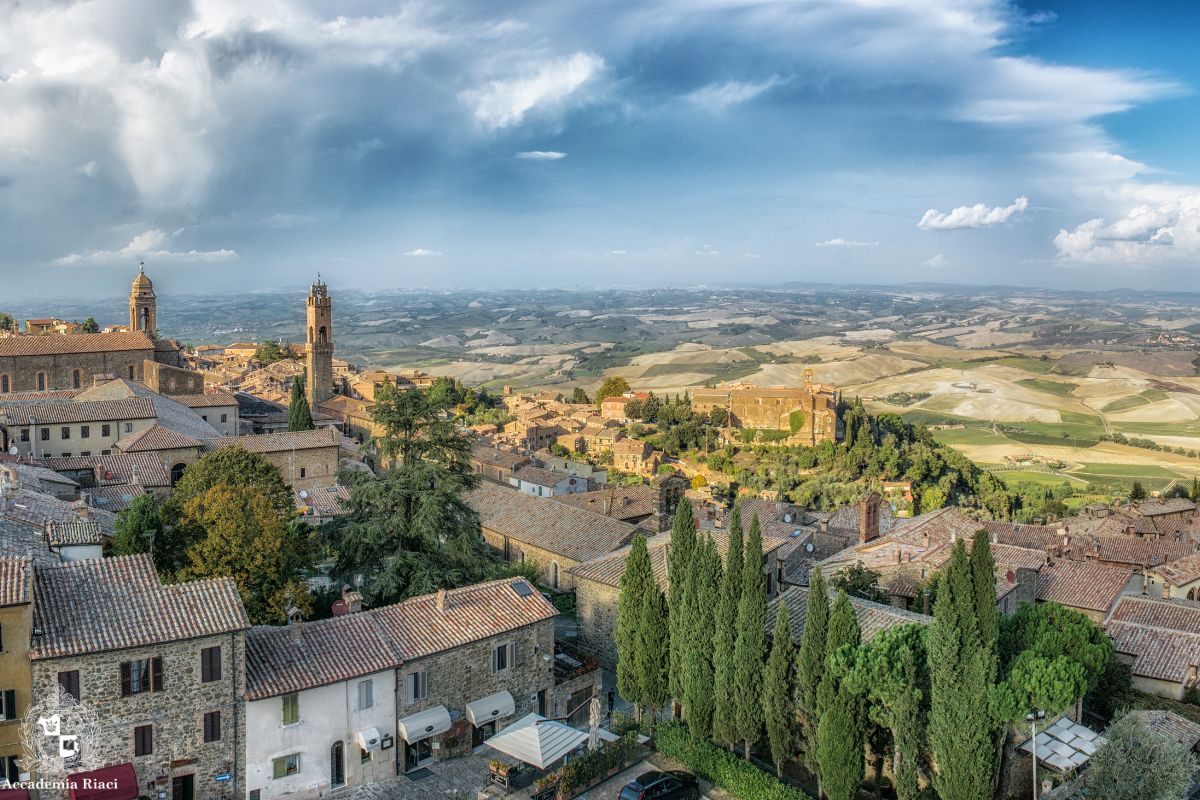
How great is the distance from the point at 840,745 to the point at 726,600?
3.60 metres

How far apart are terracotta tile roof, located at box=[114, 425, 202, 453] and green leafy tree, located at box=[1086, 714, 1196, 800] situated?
33.6 m

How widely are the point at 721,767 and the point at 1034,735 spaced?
588 cm

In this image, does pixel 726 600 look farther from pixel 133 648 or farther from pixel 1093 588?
pixel 1093 588

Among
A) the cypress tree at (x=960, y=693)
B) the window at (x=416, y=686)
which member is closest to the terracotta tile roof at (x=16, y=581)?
the window at (x=416, y=686)

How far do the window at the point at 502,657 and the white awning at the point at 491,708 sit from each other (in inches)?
21.3

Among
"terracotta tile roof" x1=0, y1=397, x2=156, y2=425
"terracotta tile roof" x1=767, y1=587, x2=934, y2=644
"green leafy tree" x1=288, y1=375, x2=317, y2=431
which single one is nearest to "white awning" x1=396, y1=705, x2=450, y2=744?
"terracotta tile roof" x1=767, y1=587, x2=934, y2=644

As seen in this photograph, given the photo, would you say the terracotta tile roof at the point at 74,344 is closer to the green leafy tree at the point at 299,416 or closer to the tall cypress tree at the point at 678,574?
the green leafy tree at the point at 299,416

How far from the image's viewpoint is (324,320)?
79.9 m

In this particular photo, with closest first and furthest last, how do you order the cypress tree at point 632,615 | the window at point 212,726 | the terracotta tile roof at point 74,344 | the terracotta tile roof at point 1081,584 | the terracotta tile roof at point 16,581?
the terracotta tile roof at point 16,581, the window at point 212,726, the cypress tree at point 632,615, the terracotta tile roof at point 1081,584, the terracotta tile roof at point 74,344

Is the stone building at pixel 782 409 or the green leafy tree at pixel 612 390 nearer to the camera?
the stone building at pixel 782 409

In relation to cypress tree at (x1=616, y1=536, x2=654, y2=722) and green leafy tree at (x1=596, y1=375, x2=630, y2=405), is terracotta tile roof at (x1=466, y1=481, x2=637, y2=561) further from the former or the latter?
green leafy tree at (x1=596, y1=375, x2=630, y2=405)

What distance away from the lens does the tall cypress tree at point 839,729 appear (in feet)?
53.1

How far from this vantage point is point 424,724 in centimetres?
1747

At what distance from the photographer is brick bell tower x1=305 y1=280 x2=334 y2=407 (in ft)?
257
